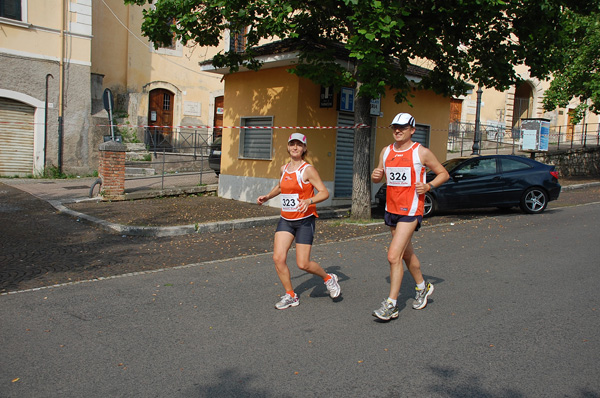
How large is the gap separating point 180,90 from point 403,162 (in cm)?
2275

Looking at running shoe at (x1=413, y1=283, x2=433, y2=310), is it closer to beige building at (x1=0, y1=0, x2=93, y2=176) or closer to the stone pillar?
the stone pillar

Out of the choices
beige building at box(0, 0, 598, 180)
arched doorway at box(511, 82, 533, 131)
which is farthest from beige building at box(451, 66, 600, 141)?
beige building at box(0, 0, 598, 180)

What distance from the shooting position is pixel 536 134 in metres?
20.1

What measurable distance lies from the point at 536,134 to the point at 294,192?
57.1 feet

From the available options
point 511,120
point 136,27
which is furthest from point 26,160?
point 511,120

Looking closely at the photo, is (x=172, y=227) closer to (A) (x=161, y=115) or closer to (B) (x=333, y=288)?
(B) (x=333, y=288)

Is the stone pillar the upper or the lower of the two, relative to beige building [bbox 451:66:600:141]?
lower

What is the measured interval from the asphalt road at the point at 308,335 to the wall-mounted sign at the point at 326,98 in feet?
21.7

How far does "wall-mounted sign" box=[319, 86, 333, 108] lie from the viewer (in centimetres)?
1327

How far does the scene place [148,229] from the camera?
970cm

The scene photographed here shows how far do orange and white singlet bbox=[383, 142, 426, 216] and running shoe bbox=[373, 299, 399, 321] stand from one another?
35.0 inches

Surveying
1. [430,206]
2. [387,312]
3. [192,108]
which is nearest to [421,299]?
[387,312]

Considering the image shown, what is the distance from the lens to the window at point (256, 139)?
14.2m

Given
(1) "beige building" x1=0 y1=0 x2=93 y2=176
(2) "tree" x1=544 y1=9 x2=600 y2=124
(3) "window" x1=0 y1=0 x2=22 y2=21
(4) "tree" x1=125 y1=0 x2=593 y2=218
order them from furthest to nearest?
1. (2) "tree" x1=544 y1=9 x2=600 y2=124
2. (1) "beige building" x1=0 y1=0 x2=93 y2=176
3. (3) "window" x1=0 y1=0 x2=22 y2=21
4. (4) "tree" x1=125 y1=0 x2=593 y2=218
